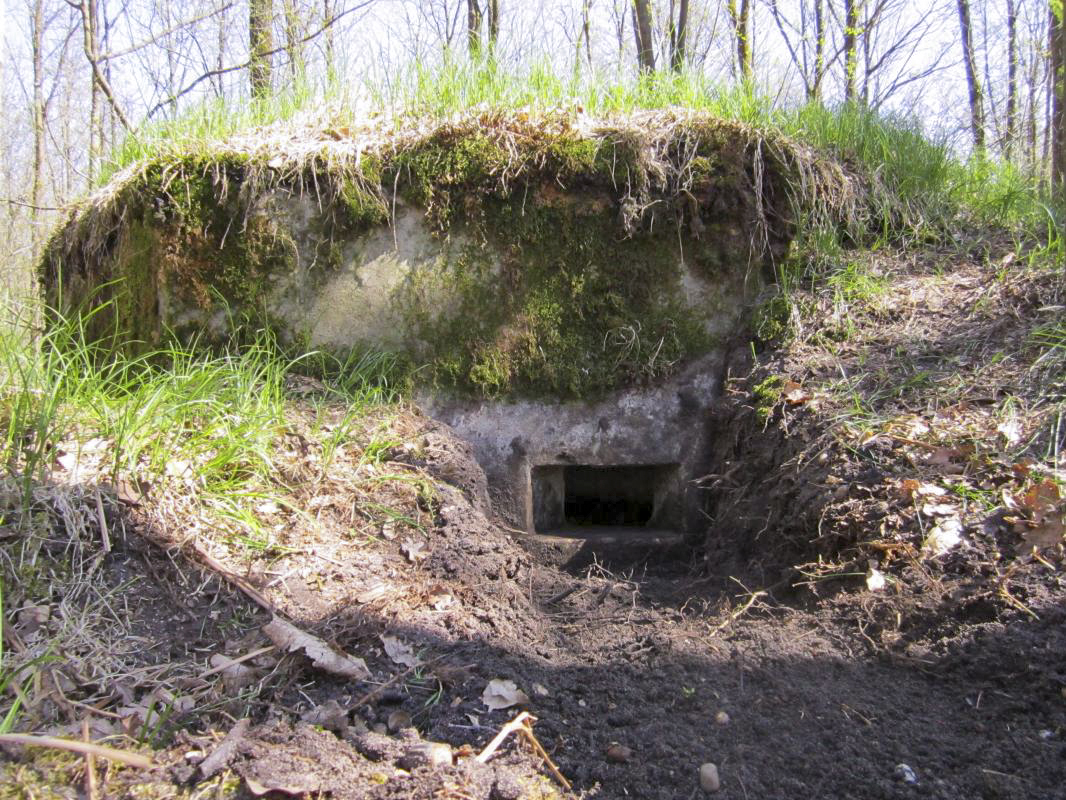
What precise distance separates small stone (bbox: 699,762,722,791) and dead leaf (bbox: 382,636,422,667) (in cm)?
81

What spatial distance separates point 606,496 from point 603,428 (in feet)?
2.17

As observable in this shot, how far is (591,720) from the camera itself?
174 centimetres

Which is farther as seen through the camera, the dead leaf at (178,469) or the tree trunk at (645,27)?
the tree trunk at (645,27)

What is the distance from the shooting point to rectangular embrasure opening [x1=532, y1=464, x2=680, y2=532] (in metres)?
3.54

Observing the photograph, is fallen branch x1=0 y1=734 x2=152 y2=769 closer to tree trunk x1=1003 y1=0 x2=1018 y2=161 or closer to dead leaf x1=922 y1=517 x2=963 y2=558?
dead leaf x1=922 y1=517 x2=963 y2=558

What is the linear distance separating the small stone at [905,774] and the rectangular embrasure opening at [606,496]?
6.31ft

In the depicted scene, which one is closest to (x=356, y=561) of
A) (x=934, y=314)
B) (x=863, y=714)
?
(x=863, y=714)

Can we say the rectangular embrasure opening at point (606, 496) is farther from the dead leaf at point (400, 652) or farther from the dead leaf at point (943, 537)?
the dead leaf at point (400, 652)

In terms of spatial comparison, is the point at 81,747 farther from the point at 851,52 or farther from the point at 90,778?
the point at 851,52

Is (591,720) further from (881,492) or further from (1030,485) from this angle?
(1030,485)

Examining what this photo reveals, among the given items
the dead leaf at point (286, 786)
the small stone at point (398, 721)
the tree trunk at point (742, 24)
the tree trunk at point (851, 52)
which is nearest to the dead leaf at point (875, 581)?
the small stone at point (398, 721)

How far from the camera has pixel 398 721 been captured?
170 cm

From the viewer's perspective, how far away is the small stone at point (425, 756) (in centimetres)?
152

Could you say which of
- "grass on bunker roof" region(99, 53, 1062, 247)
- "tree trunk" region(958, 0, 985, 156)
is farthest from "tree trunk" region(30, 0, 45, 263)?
"tree trunk" region(958, 0, 985, 156)
